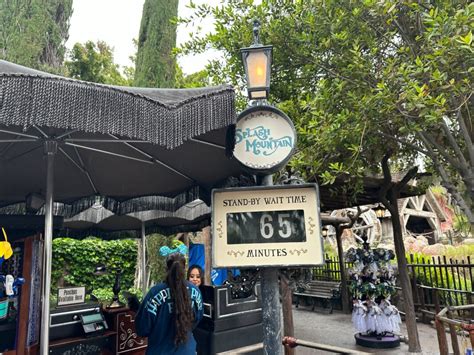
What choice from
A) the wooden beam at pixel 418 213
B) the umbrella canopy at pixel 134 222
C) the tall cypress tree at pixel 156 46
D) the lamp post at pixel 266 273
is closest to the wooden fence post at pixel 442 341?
the lamp post at pixel 266 273

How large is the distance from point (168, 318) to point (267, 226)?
1.33 metres

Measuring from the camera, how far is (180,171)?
11.7 feet

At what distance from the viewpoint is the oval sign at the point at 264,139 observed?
6.70ft

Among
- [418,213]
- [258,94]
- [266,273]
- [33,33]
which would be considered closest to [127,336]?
[266,273]

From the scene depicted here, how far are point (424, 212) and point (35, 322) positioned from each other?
81.7 ft

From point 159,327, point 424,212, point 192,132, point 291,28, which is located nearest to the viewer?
point 192,132

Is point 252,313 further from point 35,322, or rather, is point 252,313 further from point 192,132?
point 192,132

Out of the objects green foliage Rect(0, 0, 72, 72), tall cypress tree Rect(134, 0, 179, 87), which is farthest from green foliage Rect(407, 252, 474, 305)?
green foliage Rect(0, 0, 72, 72)

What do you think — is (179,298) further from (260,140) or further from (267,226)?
(260,140)

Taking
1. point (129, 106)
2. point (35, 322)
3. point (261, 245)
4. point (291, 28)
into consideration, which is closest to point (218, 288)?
point (35, 322)

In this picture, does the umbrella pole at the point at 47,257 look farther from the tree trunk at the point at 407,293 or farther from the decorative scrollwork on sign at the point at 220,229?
the tree trunk at the point at 407,293

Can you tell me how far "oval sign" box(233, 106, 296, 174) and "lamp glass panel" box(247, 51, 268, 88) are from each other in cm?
18

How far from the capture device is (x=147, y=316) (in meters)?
2.62

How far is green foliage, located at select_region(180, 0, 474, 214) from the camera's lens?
3.33m
